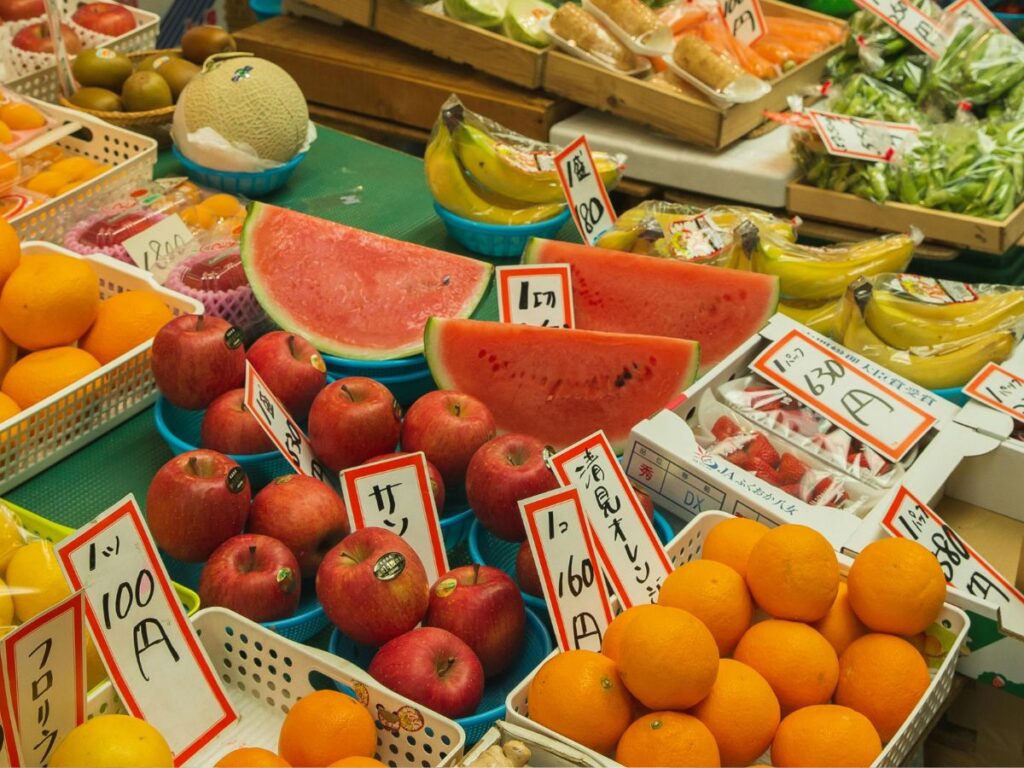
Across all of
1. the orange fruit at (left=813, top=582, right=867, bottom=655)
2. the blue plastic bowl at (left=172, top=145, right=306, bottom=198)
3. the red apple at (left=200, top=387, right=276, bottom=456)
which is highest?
the orange fruit at (left=813, top=582, right=867, bottom=655)

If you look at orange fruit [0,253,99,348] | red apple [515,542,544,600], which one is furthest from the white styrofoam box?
red apple [515,542,544,600]

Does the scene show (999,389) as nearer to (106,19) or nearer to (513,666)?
(513,666)

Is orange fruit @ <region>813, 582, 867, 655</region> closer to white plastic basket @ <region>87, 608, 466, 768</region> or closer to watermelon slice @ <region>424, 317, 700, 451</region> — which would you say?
white plastic basket @ <region>87, 608, 466, 768</region>

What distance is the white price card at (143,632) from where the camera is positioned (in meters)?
1.10

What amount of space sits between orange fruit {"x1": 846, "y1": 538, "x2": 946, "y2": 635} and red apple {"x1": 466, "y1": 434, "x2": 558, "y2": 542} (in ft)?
1.40

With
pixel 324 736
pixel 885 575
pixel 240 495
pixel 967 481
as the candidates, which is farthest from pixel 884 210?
pixel 324 736

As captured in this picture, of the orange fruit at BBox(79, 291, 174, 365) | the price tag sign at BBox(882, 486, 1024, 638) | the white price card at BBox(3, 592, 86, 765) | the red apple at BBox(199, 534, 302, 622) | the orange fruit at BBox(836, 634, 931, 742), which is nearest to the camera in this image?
the white price card at BBox(3, 592, 86, 765)

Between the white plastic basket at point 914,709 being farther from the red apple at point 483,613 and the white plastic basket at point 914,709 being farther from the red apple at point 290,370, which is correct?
the red apple at point 290,370

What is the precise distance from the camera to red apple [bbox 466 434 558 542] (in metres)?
1.50

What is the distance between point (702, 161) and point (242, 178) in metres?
1.11

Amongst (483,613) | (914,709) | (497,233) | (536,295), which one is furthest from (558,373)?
(914,709)

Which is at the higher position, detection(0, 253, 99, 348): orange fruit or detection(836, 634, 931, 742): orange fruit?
detection(836, 634, 931, 742): orange fruit

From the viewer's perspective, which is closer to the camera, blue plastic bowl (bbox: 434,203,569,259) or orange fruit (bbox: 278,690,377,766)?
orange fruit (bbox: 278,690,377,766)

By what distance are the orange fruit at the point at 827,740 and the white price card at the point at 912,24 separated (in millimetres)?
2305
